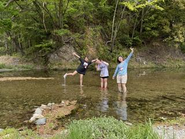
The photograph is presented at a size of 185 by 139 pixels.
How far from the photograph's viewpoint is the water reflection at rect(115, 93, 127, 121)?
23.3 ft

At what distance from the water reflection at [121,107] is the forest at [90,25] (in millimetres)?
12295

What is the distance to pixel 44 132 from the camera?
18.3 feet

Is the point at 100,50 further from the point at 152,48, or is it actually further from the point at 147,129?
the point at 147,129

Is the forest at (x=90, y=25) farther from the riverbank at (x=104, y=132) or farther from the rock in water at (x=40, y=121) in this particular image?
the riverbank at (x=104, y=132)

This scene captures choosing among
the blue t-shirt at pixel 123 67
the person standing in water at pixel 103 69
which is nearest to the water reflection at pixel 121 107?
the blue t-shirt at pixel 123 67

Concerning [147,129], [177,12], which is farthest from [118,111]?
[177,12]

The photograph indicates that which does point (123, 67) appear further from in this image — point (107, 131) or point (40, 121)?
point (107, 131)

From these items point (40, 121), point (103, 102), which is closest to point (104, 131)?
point (40, 121)

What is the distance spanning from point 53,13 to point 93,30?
5.63 meters

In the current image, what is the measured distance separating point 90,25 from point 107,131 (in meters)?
24.4

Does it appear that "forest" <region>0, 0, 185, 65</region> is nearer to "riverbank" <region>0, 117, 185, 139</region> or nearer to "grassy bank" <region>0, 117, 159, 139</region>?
"riverbank" <region>0, 117, 185, 139</region>

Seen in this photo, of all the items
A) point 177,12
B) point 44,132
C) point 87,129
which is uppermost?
point 177,12

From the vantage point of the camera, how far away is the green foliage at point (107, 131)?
157 inches

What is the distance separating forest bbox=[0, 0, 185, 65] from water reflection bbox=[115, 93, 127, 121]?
1229 centimetres
